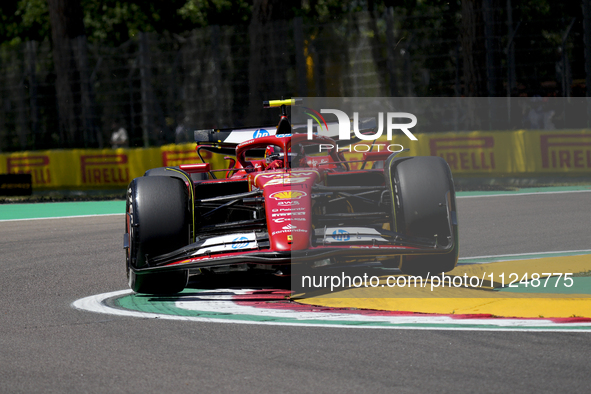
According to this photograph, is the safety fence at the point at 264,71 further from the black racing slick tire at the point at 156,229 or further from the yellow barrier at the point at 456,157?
the black racing slick tire at the point at 156,229

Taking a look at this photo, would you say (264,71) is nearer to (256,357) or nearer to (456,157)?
(456,157)

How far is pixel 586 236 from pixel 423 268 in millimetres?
2880

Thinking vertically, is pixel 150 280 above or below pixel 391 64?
below

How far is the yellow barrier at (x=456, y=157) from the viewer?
13.6 m

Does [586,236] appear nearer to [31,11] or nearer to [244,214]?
[244,214]

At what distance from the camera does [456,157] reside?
14078 millimetres

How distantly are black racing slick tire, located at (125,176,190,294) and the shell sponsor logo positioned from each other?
2.07 feet

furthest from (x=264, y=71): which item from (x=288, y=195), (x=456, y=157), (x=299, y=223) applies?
(x=299, y=223)

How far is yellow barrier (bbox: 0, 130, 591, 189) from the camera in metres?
13.6

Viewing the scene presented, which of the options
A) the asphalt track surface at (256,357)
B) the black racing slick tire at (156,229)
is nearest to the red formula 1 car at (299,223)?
the black racing slick tire at (156,229)

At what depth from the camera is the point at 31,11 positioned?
28938mm

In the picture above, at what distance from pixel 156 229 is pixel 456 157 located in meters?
9.19

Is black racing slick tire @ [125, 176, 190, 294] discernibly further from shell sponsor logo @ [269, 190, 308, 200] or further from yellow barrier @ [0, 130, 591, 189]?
yellow barrier @ [0, 130, 591, 189]

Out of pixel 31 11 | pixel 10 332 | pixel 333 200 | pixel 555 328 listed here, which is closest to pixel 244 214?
pixel 333 200
